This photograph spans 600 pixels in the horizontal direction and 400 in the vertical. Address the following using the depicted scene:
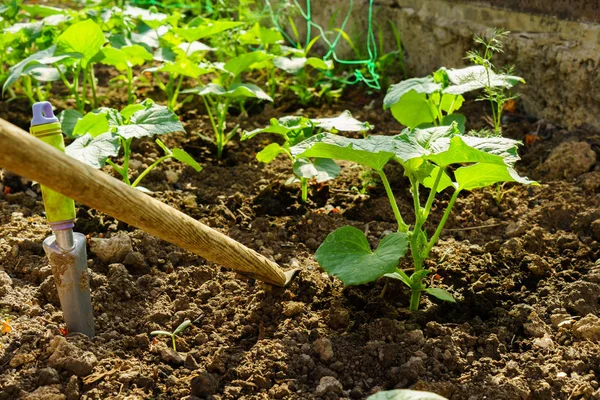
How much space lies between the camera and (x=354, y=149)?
196 cm

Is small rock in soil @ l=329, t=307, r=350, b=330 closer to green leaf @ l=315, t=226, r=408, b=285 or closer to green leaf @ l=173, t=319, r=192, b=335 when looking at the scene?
green leaf @ l=315, t=226, r=408, b=285

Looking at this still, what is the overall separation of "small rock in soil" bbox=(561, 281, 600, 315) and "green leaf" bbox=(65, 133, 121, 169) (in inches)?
53.6

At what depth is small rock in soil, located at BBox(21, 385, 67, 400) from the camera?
177 centimetres

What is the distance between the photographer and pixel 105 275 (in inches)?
89.6

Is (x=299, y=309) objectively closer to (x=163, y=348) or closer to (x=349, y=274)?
(x=349, y=274)

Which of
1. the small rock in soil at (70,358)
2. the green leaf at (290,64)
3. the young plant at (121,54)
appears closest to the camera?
the small rock in soil at (70,358)

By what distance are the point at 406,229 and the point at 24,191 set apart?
149 cm

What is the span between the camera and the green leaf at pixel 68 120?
2.82 metres

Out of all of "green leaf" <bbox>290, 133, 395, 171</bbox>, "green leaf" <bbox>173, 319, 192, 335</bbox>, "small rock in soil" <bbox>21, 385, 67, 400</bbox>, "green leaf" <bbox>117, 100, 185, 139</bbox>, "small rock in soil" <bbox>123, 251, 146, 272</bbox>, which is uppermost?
"green leaf" <bbox>290, 133, 395, 171</bbox>

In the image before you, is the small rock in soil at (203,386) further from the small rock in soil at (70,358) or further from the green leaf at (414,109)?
the green leaf at (414,109)

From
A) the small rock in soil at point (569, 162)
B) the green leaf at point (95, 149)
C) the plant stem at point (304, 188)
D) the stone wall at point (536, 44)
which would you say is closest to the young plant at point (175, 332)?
the green leaf at point (95, 149)

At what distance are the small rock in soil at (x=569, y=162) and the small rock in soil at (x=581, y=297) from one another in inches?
28.5

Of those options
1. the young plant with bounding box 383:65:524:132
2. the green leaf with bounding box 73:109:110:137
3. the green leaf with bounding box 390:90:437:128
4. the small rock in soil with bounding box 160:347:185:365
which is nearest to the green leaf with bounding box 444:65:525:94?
the young plant with bounding box 383:65:524:132

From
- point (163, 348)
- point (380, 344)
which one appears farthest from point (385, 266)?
point (163, 348)
